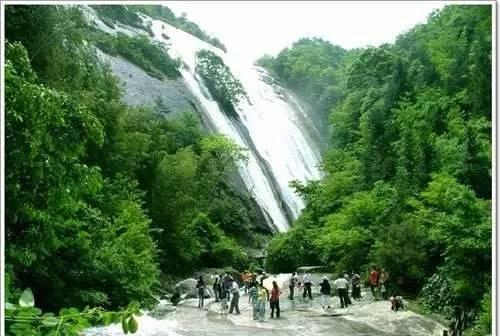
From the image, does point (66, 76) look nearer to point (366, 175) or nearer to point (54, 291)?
point (54, 291)

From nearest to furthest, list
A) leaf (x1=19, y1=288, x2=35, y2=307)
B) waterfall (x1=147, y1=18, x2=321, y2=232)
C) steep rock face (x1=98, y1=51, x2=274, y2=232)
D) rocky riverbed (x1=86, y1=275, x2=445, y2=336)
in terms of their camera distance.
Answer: leaf (x1=19, y1=288, x2=35, y2=307) → rocky riverbed (x1=86, y1=275, x2=445, y2=336) → steep rock face (x1=98, y1=51, x2=274, y2=232) → waterfall (x1=147, y1=18, x2=321, y2=232)

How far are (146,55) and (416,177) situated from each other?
21441 mm

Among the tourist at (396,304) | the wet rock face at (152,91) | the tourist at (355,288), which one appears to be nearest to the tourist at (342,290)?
the tourist at (355,288)

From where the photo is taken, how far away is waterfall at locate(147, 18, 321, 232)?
95.8 ft

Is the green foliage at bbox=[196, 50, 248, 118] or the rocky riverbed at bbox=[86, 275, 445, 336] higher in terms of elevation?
the green foliage at bbox=[196, 50, 248, 118]

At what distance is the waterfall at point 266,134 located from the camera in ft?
95.8

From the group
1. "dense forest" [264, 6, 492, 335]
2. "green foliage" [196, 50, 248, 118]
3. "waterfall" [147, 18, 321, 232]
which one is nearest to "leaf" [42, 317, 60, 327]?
"dense forest" [264, 6, 492, 335]

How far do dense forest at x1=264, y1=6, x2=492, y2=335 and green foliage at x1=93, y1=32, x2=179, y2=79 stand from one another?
9.90 m

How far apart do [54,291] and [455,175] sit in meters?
9.11

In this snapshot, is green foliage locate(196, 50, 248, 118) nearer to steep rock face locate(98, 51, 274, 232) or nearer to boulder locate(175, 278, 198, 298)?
steep rock face locate(98, 51, 274, 232)

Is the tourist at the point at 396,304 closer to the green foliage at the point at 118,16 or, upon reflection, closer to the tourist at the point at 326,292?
the tourist at the point at 326,292

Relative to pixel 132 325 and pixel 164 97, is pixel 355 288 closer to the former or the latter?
pixel 132 325

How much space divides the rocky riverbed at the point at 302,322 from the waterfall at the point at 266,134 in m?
15.1

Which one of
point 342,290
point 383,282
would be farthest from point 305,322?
point 383,282
